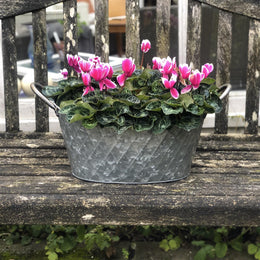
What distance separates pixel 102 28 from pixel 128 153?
71 centimetres

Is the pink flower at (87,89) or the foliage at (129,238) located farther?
the foliage at (129,238)

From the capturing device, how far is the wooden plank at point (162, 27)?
207 cm

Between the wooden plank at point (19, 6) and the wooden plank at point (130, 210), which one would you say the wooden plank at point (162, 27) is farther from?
the wooden plank at point (130, 210)

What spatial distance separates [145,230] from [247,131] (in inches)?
23.7

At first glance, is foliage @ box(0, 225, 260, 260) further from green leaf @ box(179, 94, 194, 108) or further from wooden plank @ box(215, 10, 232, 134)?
green leaf @ box(179, 94, 194, 108)

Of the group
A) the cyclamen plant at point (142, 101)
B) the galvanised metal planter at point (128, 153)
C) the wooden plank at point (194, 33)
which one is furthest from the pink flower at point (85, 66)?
the wooden plank at point (194, 33)

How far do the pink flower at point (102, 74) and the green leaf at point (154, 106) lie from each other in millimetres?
119

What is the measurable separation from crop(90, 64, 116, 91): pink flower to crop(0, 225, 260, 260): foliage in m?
0.79

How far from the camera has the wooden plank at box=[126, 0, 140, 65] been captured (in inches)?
81.5

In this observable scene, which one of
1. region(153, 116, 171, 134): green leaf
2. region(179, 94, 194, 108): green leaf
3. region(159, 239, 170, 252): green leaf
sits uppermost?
region(179, 94, 194, 108): green leaf

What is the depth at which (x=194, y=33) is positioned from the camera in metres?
2.08

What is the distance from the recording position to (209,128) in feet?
8.68

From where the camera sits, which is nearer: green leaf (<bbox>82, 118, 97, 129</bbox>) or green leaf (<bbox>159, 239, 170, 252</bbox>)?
green leaf (<bbox>82, 118, 97, 129</bbox>)

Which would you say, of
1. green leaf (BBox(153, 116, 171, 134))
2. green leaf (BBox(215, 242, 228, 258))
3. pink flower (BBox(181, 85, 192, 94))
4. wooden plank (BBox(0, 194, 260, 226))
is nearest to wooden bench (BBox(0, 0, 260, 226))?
wooden plank (BBox(0, 194, 260, 226))
